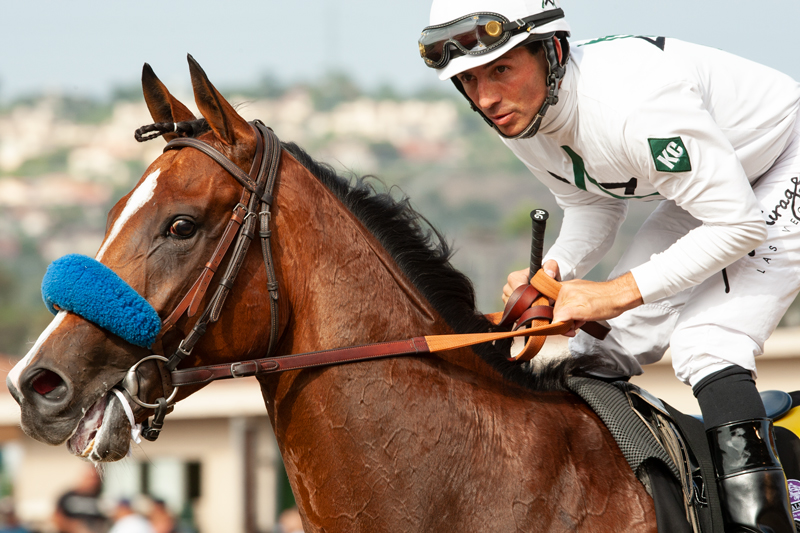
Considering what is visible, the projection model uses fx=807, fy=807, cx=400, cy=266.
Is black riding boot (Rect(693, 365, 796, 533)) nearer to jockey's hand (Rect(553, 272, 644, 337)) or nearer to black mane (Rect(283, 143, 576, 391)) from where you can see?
jockey's hand (Rect(553, 272, 644, 337))

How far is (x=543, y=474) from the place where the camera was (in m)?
2.68

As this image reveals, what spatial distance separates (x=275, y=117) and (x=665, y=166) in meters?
125

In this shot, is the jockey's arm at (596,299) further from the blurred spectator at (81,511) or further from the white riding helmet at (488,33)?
the blurred spectator at (81,511)

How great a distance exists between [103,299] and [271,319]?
1.71 feet

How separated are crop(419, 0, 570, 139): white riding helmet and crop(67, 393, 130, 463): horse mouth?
1607 millimetres

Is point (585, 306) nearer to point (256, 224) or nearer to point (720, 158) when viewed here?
point (720, 158)

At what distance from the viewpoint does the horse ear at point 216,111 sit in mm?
2580

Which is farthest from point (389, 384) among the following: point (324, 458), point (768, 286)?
point (768, 286)

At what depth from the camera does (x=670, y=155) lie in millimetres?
2631

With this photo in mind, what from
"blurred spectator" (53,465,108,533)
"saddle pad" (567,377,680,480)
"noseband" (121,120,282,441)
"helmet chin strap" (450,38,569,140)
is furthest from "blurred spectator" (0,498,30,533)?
"helmet chin strap" (450,38,569,140)

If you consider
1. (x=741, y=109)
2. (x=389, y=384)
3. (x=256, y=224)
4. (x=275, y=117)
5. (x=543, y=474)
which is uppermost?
(x=275, y=117)

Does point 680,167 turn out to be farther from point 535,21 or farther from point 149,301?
point 149,301

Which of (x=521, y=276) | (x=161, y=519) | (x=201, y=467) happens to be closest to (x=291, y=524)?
(x=161, y=519)

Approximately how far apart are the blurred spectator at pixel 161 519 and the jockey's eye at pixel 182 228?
6.87 m
